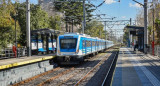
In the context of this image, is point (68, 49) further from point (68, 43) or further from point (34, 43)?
point (34, 43)

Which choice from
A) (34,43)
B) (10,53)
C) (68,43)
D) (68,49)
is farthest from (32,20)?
(68,49)

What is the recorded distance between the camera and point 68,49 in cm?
Result: 1928

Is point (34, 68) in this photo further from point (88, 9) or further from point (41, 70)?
point (88, 9)

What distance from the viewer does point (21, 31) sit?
114ft

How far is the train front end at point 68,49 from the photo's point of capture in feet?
62.6

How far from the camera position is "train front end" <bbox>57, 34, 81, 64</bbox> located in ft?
62.6

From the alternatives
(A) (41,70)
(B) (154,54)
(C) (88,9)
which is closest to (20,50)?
(A) (41,70)

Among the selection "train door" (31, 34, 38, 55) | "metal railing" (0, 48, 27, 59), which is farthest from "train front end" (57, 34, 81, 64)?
"train door" (31, 34, 38, 55)

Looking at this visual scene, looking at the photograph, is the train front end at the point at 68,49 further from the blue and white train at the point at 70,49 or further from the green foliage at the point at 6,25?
the green foliage at the point at 6,25

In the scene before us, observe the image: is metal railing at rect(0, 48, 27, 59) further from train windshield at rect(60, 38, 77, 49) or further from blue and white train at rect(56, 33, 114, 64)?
train windshield at rect(60, 38, 77, 49)

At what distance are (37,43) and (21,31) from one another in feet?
27.4

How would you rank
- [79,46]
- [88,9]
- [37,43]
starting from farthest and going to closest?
1. [88,9]
2. [37,43]
3. [79,46]

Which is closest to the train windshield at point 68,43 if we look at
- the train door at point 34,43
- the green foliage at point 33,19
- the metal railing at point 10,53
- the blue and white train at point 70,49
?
the blue and white train at point 70,49

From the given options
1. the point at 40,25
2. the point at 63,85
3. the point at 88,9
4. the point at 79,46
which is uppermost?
the point at 88,9
